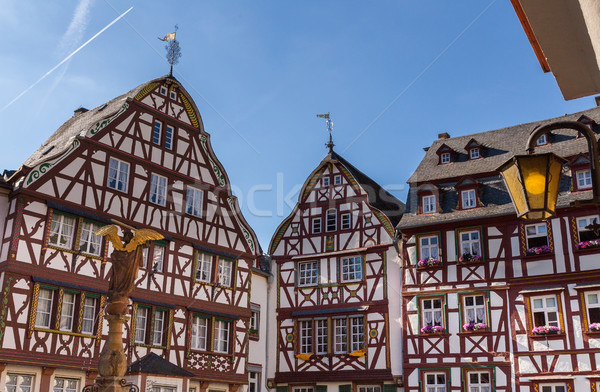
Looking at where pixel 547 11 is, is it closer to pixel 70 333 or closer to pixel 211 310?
pixel 70 333

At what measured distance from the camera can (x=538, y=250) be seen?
24.5 m

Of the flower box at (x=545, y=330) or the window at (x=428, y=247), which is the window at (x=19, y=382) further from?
the flower box at (x=545, y=330)

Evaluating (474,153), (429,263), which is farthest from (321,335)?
(474,153)

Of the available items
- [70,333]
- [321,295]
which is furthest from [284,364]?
[70,333]

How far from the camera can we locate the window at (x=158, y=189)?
2473 centimetres

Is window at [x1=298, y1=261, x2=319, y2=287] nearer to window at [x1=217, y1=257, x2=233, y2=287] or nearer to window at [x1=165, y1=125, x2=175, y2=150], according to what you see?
window at [x1=217, y1=257, x2=233, y2=287]

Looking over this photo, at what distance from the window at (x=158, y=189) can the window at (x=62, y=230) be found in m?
3.54

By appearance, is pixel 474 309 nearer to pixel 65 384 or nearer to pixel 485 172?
pixel 485 172

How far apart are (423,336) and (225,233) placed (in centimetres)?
884

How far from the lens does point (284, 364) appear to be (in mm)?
29578

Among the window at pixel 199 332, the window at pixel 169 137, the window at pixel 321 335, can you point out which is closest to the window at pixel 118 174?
the window at pixel 169 137

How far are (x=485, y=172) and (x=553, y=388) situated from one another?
28.5 feet

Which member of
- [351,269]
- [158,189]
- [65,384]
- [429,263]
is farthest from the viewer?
[351,269]

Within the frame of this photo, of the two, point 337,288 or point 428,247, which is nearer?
point 428,247
